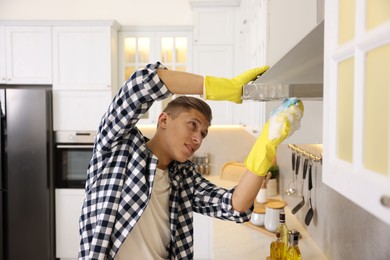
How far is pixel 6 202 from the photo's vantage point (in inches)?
136

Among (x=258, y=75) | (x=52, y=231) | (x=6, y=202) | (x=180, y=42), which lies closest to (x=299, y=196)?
(x=258, y=75)

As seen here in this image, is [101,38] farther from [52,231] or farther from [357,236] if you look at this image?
[357,236]

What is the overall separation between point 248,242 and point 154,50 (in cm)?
224

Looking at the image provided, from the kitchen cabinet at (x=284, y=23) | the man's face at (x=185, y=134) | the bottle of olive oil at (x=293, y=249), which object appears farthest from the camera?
the kitchen cabinet at (x=284, y=23)

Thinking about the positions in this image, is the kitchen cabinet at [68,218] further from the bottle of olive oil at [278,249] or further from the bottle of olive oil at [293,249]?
the bottle of olive oil at [293,249]

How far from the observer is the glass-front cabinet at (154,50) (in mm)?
3674

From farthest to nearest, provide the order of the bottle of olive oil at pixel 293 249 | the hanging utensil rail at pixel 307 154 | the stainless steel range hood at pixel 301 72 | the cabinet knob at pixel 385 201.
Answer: the hanging utensil rail at pixel 307 154 → the bottle of olive oil at pixel 293 249 → the stainless steel range hood at pixel 301 72 → the cabinet knob at pixel 385 201

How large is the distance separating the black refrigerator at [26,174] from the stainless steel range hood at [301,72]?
2685 mm

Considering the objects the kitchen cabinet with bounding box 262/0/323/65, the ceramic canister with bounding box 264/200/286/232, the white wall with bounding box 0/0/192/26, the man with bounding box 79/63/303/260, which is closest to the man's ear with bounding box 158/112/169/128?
the man with bounding box 79/63/303/260

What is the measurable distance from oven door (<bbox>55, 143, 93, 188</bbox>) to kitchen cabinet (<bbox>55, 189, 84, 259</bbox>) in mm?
73

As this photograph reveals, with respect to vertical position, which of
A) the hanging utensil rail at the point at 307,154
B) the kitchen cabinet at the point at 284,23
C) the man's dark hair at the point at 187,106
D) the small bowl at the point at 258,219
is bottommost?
the small bowl at the point at 258,219

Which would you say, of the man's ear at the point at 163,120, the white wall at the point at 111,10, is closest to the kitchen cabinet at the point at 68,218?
the white wall at the point at 111,10

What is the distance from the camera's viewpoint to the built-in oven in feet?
11.4

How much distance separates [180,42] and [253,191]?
2.65 meters
